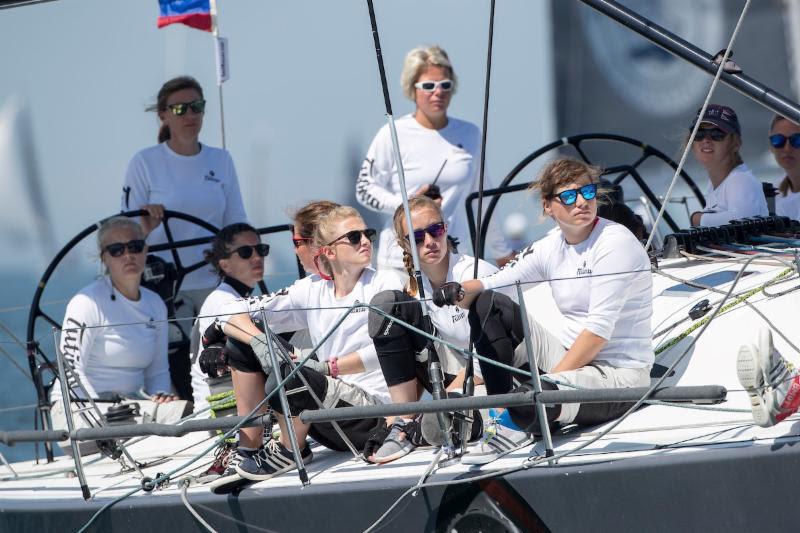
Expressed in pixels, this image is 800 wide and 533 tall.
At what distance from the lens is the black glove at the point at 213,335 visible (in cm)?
415

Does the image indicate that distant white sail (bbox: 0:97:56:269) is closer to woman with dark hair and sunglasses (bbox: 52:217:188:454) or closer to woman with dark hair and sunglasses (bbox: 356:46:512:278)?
woman with dark hair and sunglasses (bbox: 52:217:188:454)

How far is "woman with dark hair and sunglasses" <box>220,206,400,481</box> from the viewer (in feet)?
12.2

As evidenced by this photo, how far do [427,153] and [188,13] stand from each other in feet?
7.49

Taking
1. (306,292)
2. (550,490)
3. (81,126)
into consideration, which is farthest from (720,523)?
(81,126)

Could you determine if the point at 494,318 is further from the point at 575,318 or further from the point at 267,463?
the point at 267,463

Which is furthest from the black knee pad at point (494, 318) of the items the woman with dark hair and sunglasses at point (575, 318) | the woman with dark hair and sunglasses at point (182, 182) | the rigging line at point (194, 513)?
the woman with dark hair and sunglasses at point (182, 182)

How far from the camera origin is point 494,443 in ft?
11.6

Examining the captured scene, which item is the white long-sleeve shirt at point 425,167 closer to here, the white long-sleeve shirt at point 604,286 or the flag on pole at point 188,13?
the white long-sleeve shirt at point 604,286

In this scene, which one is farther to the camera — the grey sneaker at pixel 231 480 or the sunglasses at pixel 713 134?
the sunglasses at pixel 713 134

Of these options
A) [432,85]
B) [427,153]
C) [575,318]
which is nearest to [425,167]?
[427,153]

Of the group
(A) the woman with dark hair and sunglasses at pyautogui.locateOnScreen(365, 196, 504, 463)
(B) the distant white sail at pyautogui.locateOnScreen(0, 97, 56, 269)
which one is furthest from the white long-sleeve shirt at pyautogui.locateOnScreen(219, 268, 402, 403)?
(B) the distant white sail at pyautogui.locateOnScreen(0, 97, 56, 269)

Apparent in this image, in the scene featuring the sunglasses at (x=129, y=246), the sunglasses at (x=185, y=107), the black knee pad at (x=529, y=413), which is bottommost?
the black knee pad at (x=529, y=413)

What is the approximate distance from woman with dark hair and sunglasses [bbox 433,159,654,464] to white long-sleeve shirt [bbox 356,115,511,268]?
4.21 ft

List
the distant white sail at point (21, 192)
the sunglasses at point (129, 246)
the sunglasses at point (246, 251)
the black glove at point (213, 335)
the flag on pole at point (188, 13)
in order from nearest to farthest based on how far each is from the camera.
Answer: the black glove at point (213, 335), the sunglasses at point (246, 251), the sunglasses at point (129, 246), the flag on pole at point (188, 13), the distant white sail at point (21, 192)
